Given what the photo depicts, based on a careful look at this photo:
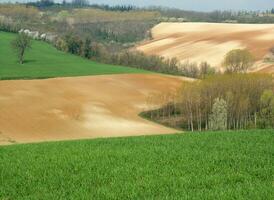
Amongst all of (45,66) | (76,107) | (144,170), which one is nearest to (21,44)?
(45,66)

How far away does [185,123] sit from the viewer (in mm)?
62875

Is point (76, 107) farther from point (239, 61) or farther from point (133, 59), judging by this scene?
point (133, 59)

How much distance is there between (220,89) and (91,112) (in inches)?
648

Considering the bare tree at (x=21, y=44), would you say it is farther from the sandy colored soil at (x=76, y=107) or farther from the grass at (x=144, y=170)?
the grass at (x=144, y=170)

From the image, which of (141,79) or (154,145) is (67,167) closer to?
(154,145)

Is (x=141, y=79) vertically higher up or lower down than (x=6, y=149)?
lower down

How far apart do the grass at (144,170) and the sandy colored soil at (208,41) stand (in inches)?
3660

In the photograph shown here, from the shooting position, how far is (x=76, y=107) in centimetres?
6275

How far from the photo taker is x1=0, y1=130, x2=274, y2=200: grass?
14016 mm

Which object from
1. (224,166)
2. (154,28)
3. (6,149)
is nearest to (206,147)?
(224,166)

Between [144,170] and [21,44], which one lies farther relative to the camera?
[21,44]

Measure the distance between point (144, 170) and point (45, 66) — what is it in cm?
7980

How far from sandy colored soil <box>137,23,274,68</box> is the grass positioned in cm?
9297

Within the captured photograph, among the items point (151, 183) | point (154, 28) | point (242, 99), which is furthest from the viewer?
point (154, 28)
